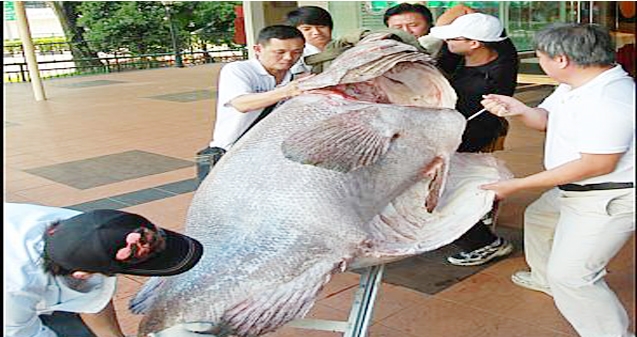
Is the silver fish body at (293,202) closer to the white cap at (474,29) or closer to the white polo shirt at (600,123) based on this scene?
the white polo shirt at (600,123)

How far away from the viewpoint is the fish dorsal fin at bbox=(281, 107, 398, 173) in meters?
2.40

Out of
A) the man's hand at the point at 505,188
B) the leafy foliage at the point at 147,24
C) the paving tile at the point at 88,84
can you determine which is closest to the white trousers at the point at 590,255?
the man's hand at the point at 505,188

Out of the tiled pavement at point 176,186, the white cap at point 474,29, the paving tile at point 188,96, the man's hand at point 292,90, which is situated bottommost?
the paving tile at point 188,96

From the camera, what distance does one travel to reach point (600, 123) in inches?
96.0

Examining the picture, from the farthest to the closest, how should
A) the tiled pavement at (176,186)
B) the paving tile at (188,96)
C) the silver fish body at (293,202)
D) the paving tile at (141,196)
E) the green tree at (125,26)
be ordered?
the green tree at (125,26)
the paving tile at (188,96)
the paving tile at (141,196)
the tiled pavement at (176,186)
the silver fish body at (293,202)

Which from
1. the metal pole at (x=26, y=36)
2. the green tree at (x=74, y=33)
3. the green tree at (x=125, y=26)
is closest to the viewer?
the metal pole at (x=26, y=36)

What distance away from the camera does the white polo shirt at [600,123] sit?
7.97 feet

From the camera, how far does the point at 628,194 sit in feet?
8.40

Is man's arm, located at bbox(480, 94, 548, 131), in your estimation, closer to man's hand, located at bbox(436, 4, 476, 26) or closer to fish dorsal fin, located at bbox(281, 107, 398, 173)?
fish dorsal fin, located at bbox(281, 107, 398, 173)

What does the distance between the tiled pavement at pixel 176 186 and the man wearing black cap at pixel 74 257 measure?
3.85 ft

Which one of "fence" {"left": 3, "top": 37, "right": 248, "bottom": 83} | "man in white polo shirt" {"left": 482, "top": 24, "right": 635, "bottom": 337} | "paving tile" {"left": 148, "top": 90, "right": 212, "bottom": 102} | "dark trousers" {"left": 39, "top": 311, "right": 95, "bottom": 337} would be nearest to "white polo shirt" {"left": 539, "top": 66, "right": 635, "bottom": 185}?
"man in white polo shirt" {"left": 482, "top": 24, "right": 635, "bottom": 337}

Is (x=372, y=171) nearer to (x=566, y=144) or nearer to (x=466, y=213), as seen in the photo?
(x=466, y=213)

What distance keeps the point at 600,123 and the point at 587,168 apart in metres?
0.17

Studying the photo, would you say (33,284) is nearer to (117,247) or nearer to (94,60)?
(117,247)
